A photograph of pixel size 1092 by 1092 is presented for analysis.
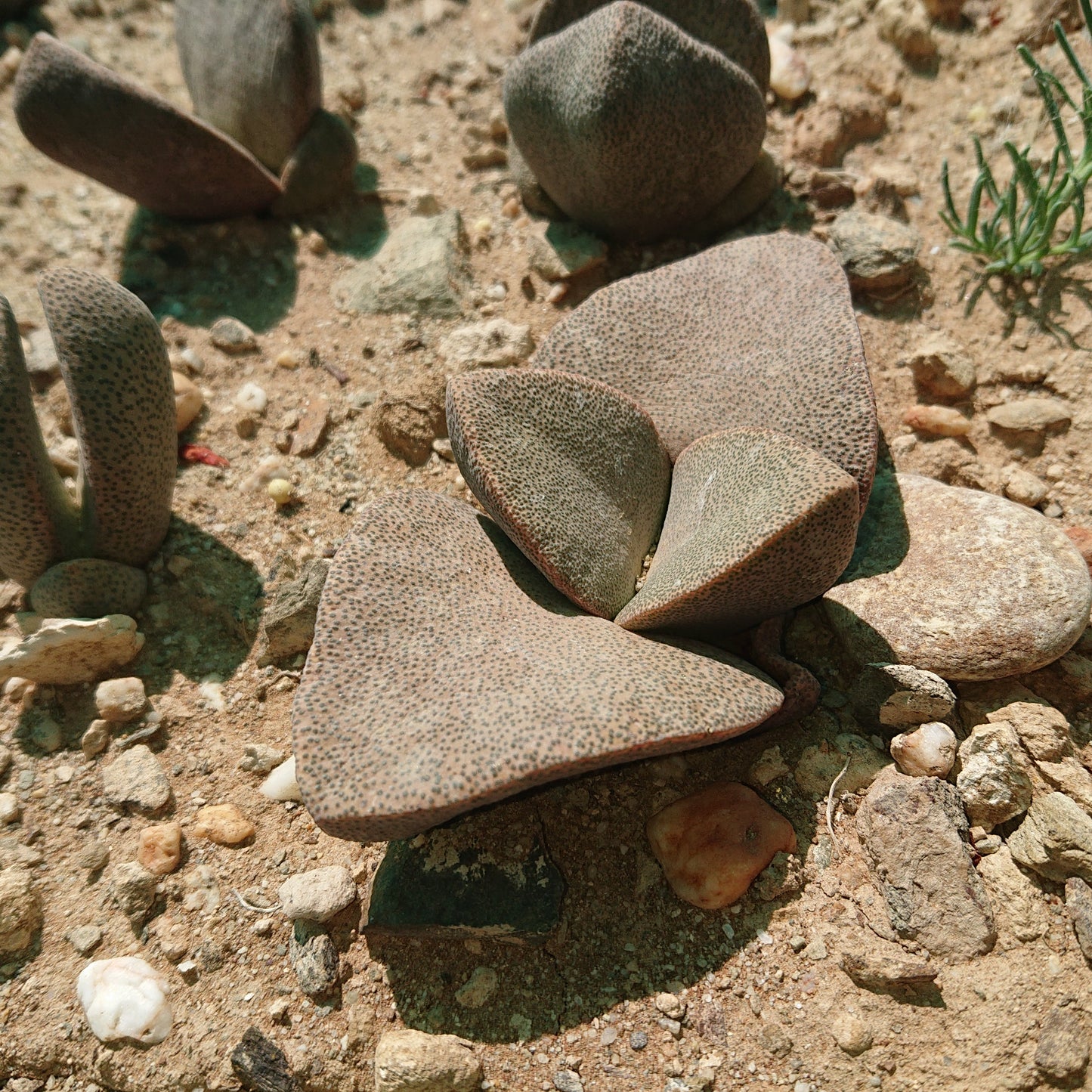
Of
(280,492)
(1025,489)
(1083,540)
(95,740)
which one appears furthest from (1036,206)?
(95,740)

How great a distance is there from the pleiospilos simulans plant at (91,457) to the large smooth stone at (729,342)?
92 cm

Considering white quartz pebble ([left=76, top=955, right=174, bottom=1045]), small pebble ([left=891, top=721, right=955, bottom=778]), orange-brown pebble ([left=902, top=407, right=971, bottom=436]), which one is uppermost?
orange-brown pebble ([left=902, top=407, right=971, bottom=436])

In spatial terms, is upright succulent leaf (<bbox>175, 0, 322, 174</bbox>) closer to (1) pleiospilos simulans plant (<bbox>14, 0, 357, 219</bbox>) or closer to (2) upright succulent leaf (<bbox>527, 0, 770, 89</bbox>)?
(1) pleiospilos simulans plant (<bbox>14, 0, 357, 219</bbox>)

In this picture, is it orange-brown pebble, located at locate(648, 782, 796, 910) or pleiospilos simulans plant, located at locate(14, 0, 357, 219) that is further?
pleiospilos simulans plant, located at locate(14, 0, 357, 219)

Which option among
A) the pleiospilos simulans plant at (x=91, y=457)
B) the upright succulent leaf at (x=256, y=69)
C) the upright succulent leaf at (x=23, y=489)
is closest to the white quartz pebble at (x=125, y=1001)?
the pleiospilos simulans plant at (x=91, y=457)

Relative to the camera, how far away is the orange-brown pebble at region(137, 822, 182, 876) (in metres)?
1.75

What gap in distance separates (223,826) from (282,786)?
0.46ft

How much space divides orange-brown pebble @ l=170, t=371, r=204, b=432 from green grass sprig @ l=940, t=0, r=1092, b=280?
2.15 m

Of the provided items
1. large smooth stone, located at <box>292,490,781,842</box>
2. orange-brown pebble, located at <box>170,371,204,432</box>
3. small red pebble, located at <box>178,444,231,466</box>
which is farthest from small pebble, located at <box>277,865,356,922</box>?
orange-brown pebble, located at <box>170,371,204,432</box>

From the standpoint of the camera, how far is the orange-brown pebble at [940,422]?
2.18 m

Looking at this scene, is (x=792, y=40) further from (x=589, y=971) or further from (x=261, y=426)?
(x=589, y=971)

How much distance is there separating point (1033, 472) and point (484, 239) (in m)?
1.83

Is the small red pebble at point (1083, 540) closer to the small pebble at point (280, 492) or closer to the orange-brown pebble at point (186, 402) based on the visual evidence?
the small pebble at point (280, 492)

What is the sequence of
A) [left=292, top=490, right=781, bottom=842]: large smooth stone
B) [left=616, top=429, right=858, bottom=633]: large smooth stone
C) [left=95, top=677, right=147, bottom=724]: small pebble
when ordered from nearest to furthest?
[left=292, top=490, right=781, bottom=842]: large smooth stone, [left=616, top=429, right=858, bottom=633]: large smooth stone, [left=95, top=677, right=147, bottom=724]: small pebble
